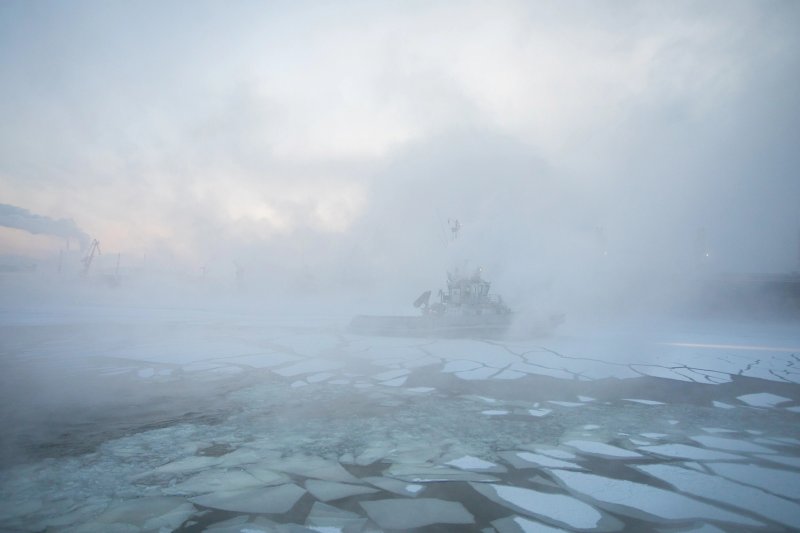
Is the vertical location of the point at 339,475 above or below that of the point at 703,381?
below

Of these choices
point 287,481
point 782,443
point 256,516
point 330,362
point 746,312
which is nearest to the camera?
point 256,516

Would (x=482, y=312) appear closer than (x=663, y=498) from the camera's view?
No

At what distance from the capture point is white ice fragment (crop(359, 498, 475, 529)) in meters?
3.80

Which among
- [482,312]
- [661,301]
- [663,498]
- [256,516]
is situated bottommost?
[256,516]

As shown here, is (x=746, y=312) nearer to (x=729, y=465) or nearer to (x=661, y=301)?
(x=661, y=301)

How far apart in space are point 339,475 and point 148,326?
20134mm

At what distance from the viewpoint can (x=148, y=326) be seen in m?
20.9

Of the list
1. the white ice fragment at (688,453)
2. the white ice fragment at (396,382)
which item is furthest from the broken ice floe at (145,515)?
the white ice fragment at (396,382)

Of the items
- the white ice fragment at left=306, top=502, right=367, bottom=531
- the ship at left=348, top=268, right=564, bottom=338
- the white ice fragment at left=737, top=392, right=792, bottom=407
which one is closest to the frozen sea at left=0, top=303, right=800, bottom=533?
the white ice fragment at left=306, top=502, right=367, bottom=531

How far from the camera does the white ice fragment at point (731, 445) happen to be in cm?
568

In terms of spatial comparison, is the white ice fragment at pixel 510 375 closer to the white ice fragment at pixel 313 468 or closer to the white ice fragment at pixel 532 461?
the white ice fragment at pixel 532 461

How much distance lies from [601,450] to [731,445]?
2.00 metres

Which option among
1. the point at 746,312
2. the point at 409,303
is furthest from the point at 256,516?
the point at 746,312

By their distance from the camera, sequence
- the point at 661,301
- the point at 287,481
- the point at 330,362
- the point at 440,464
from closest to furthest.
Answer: the point at 287,481 → the point at 440,464 → the point at 330,362 → the point at 661,301
